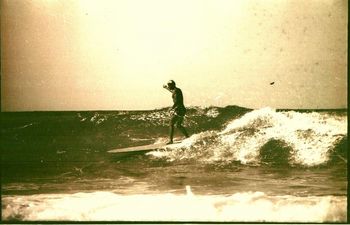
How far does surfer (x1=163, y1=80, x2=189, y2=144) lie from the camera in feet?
10.7

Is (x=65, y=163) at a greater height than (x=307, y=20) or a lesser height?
lesser

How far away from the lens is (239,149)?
10.8 ft

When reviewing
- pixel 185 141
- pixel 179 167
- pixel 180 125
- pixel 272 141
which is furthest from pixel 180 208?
pixel 272 141

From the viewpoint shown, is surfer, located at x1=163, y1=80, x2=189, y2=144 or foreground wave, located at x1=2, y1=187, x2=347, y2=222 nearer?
foreground wave, located at x1=2, y1=187, x2=347, y2=222

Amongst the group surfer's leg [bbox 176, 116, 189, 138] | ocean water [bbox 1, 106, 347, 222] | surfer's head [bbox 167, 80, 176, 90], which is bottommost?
ocean water [bbox 1, 106, 347, 222]

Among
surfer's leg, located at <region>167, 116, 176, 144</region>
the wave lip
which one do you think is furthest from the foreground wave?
surfer's leg, located at <region>167, 116, 176, 144</region>

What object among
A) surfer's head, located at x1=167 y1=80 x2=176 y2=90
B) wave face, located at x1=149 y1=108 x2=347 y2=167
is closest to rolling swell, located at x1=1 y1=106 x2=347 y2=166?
wave face, located at x1=149 y1=108 x2=347 y2=167

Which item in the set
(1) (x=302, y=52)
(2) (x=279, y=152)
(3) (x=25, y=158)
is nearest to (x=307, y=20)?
(1) (x=302, y=52)

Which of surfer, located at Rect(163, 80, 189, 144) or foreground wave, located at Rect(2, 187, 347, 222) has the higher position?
surfer, located at Rect(163, 80, 189, 144)

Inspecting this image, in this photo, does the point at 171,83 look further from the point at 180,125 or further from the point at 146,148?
the point at 146,148

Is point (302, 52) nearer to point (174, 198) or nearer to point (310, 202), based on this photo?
point (310, 202)

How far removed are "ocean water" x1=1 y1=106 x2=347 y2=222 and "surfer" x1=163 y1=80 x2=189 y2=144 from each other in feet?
0.15

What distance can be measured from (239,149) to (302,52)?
80 centimetres

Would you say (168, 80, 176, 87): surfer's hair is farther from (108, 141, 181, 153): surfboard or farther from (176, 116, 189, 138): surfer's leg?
(108, 141, 181, 153): surfboard
